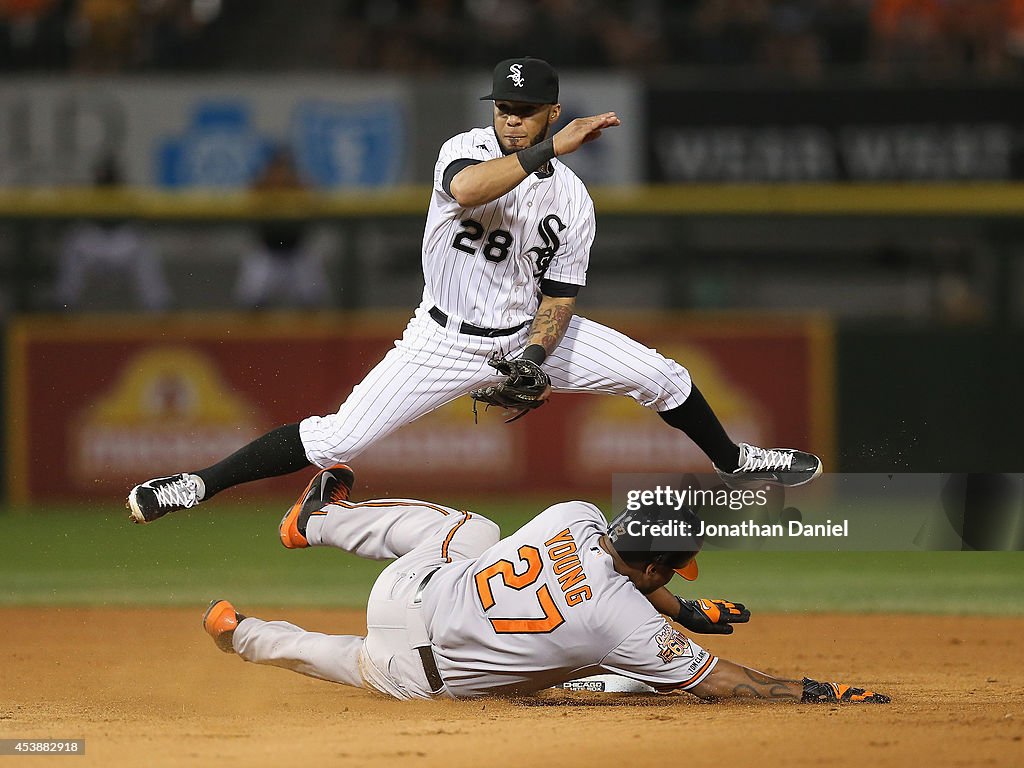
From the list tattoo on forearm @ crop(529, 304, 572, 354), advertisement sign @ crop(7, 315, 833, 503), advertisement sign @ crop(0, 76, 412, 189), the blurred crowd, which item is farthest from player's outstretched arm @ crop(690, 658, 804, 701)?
the blurred crowd

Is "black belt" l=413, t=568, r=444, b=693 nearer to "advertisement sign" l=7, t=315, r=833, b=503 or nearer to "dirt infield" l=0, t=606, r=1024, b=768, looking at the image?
"dirt infield" l=0, t=606, r=1024, b=768

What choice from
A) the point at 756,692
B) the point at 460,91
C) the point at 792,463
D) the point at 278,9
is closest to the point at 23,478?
the point at 460,91

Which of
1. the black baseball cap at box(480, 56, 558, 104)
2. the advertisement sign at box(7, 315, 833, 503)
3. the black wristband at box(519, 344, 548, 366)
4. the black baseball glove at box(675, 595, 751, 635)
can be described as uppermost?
the black baseball cap at box(480, 56, 558, 104)

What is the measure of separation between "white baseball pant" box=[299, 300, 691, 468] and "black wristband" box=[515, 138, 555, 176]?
79cm

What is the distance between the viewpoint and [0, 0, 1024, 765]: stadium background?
1118 centimetres

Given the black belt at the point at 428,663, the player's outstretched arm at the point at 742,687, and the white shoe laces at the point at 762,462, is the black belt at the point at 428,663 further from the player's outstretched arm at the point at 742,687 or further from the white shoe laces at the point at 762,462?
the white shoe laces at the point at 762,462

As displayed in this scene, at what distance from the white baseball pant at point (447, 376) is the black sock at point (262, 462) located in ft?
0.18

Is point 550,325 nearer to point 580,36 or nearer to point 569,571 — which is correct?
point 569,571

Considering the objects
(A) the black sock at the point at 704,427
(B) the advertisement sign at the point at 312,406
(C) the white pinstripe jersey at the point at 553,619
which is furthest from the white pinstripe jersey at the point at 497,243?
(B) the advertisement sign at the point at 312,406

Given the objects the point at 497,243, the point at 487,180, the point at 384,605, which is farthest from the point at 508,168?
the point at 384,605

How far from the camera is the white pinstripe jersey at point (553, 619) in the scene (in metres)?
5.07

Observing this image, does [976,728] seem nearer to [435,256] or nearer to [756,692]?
[756,692]

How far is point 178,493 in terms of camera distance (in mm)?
5984

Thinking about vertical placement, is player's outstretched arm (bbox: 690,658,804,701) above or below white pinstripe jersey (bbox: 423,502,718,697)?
below
